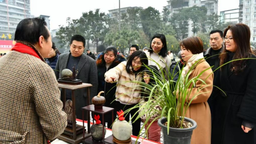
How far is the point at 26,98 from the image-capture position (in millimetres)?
940

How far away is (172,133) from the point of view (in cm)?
97

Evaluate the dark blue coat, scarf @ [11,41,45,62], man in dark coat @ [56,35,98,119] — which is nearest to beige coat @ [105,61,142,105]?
man in dark coat @ [56,35,98,119]

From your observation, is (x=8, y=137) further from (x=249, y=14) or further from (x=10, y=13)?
(x=249, y=14)

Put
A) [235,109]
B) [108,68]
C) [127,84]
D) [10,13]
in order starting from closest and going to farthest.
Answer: [235,109]
[127,84]
[108,68]
[10,13]

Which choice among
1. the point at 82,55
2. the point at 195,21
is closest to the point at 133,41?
the point at 195,21

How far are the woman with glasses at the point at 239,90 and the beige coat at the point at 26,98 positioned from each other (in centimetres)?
146

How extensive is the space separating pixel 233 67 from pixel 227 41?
0.24 meters

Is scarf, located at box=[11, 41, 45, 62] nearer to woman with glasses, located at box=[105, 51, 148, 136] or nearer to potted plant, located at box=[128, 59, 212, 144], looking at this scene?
potted plant, located at box=[128, 59, 212, 144]

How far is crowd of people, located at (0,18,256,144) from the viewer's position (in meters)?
0.94

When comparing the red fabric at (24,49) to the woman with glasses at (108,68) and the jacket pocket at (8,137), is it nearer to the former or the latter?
the jacket pocket at (8,137)

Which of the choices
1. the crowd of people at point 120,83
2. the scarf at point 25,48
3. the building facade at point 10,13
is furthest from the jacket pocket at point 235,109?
the building facade at point 10,13

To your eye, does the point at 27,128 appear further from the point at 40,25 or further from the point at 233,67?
the point at 233,67

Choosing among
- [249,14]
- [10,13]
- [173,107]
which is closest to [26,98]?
[173,107]

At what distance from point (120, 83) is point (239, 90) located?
1.19 metres
